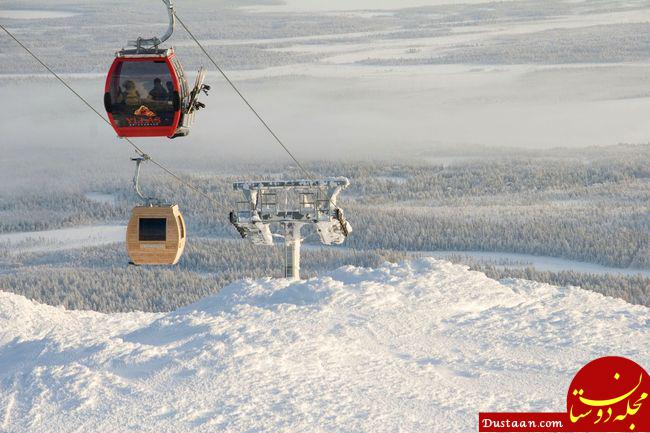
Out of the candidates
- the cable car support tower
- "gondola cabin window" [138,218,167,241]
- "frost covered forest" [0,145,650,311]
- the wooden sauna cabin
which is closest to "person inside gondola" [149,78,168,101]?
the wooden sauna cabin

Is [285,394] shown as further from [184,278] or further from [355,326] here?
[184,278]

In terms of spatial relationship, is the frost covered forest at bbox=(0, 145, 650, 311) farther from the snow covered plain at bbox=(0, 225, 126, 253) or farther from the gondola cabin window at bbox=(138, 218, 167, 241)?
the gondola cabin window at bbox=(138, 218, 167, 241)

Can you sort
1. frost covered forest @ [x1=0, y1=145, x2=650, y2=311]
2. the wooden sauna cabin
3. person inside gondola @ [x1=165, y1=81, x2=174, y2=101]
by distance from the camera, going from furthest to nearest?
frost covered forest @ [x1=0, y1=145, x2=650, y2=311], the wooden sauna cabin, person inside gondola @ [x1=165, y1=81, x2=174, y2=101]

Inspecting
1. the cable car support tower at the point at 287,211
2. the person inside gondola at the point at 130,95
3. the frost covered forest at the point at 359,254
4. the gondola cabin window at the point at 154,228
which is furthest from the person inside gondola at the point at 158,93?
the frost covered forest at the point at 359,254

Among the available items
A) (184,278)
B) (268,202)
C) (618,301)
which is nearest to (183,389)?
(268,202)

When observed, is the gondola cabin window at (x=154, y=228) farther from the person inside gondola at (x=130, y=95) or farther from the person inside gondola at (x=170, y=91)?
the person inside gondola at (x=170, y=91)

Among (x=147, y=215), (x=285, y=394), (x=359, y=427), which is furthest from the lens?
(x=147, y=215)
